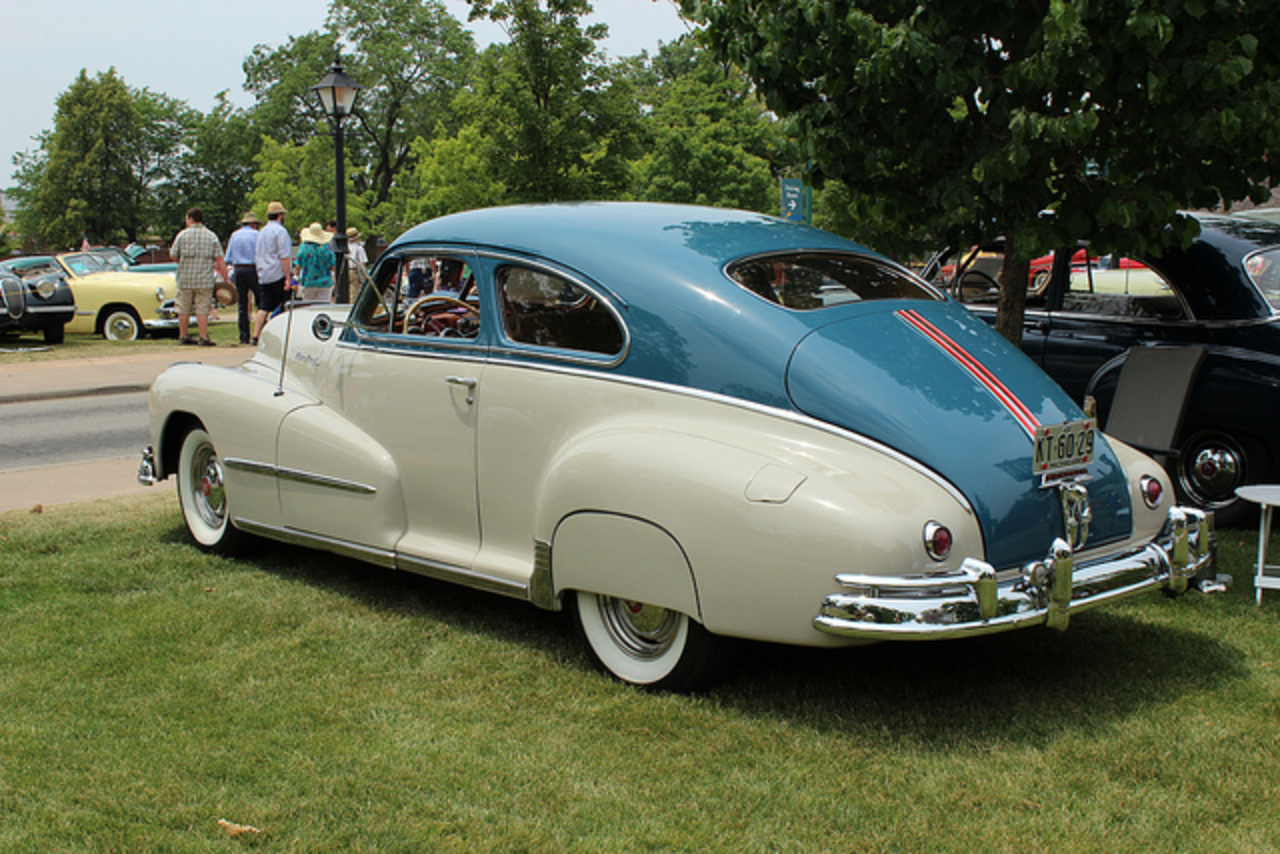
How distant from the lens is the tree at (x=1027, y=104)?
5.77 meters

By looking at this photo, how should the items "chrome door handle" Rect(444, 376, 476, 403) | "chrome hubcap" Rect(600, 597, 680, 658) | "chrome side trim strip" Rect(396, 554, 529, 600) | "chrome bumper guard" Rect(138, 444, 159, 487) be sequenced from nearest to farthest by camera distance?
1. "chrome hubcap" Rect(600, 597, 680, 658)
2. "chrome side trim strip" Rect(396, 554, 529, 600)
3. "chrome door handle" Rect(444, 376, 476, 403)
4. "chrome bumper guard" Rect(138, 444, 159, 487)

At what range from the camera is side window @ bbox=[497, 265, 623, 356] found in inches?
192

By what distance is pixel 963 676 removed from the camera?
4.77 metres

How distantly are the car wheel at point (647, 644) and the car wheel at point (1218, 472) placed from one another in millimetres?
3978

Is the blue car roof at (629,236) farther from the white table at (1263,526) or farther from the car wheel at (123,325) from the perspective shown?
the car wheel at (123,325)

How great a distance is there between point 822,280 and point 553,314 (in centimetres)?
107

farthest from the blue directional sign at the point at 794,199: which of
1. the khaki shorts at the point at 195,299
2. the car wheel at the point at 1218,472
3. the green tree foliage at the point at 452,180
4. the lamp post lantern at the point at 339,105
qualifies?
the green tree foliage at the point at 452,180

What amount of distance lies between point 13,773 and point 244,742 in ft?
2.22

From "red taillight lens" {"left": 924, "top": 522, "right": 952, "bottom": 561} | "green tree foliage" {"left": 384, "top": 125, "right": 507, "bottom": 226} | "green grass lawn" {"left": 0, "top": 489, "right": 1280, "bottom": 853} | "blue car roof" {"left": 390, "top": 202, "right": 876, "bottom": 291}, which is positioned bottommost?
"green grass lawn" {"left": 0, "top": 489, "right": 1280, "bottom": 853}

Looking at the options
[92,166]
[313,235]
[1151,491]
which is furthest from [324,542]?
[92,166]

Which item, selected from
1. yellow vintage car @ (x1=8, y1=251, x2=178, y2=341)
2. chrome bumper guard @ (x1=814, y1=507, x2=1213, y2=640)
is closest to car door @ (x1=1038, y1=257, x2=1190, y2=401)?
chrome bumper guard @ (x1=814, y1=507, x2=1213, y2=640)

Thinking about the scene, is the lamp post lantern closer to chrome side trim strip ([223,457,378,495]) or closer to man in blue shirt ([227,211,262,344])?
man in blue shirt ([227,211,262,344])

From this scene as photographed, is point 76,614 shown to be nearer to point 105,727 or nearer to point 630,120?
point 105,727

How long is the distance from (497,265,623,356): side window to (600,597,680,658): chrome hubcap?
3.13 ft
